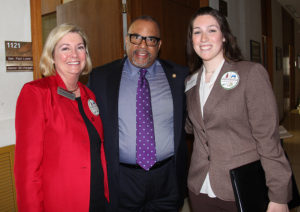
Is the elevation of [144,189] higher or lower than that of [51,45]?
lower

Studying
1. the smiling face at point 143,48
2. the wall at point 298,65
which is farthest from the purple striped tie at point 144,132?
the wall at point 298,65

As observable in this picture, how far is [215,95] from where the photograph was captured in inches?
57.6

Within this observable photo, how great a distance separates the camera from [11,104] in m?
1.93

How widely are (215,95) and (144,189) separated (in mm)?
863

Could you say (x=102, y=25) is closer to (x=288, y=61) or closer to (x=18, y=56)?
(x=18, y=56)

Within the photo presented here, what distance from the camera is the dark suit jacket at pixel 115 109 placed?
6.01ft

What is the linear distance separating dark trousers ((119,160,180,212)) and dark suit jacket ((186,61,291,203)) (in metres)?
0.35

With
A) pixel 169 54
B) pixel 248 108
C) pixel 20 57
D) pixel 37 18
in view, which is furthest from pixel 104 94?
pixel 169 54

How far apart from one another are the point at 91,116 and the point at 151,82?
1.96 ft

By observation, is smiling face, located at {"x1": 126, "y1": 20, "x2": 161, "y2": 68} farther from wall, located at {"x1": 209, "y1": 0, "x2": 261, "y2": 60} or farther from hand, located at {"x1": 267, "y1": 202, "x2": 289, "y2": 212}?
wall, located at {"x1": 209, "y1": 0, "x2": 261, "y2": 60}

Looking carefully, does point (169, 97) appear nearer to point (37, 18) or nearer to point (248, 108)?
point (248, 108)

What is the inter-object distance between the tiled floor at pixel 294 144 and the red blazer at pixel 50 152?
254cm

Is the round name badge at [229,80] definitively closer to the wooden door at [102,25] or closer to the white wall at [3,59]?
the white wall at [3,59]

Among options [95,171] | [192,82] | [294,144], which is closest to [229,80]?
[192,82]
